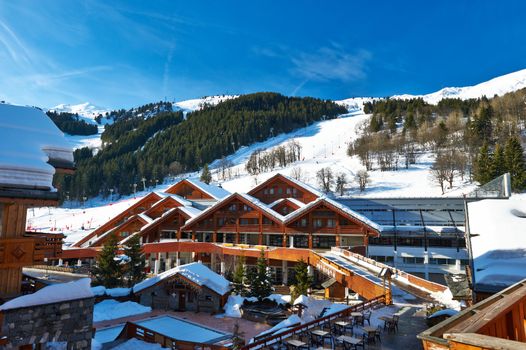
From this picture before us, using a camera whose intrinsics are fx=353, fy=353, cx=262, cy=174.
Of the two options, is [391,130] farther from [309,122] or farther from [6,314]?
[6,314]

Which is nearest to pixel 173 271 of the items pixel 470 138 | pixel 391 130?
pixel 470 138

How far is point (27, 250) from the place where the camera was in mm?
11695

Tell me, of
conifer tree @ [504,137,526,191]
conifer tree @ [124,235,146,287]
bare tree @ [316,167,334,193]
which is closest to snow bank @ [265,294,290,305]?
conifer tree @ [124,235,146,287]

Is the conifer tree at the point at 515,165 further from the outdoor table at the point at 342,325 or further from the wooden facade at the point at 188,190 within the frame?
the outdoor table at the point at 342,325

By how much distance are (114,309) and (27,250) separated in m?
14.6

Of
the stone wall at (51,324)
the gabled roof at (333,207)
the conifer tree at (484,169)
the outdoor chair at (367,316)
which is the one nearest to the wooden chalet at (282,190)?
the gabled roof at (333,207)

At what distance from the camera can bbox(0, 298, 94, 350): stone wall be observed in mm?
10297

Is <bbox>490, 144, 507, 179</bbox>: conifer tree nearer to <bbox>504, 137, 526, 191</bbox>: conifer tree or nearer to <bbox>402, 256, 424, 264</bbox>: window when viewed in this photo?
<bbox>504, 137, 526, 191</bbox>: conifer tree

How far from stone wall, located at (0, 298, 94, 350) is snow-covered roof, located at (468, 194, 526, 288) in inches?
537

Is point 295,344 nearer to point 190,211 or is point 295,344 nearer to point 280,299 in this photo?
point 280,299

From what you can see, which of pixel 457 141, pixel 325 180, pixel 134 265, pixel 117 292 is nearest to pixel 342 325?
pixel 117 292

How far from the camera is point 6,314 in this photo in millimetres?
10211

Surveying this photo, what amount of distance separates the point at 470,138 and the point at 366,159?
2116 cm

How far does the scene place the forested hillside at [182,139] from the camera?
103688mm
